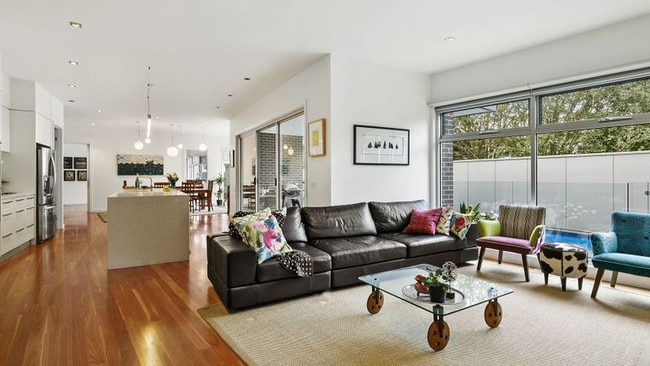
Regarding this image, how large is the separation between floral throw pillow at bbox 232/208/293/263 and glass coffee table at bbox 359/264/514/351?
34.4 inches

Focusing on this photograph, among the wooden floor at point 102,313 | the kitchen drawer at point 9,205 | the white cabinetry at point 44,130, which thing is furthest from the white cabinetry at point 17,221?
the white cabinetry at point 44,130

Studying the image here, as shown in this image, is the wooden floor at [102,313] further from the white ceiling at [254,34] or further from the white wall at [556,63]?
the white wall at [556,63]

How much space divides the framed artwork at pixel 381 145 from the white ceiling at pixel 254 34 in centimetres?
100

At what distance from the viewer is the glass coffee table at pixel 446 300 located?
228 centimetres

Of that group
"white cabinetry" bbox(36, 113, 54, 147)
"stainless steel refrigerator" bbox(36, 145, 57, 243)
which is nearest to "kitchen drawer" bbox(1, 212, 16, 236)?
"stainless steel refrigerator" bbox(36, 145, 57, 243)

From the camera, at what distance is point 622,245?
3574 mm

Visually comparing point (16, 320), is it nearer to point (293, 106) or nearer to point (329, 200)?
point (329, 200)

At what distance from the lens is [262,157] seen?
743 cm

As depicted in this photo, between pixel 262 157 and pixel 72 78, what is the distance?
3.49 meters

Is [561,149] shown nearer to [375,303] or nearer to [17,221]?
[375,303]

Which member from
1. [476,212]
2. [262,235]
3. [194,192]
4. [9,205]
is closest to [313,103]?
[262,235]

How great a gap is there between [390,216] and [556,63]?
2.77m

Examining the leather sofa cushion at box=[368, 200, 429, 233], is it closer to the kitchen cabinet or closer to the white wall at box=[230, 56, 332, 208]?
the white wall at box=[230, 56, 332, 208]

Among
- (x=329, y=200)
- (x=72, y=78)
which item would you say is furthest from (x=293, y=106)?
(x=72, y=78)
